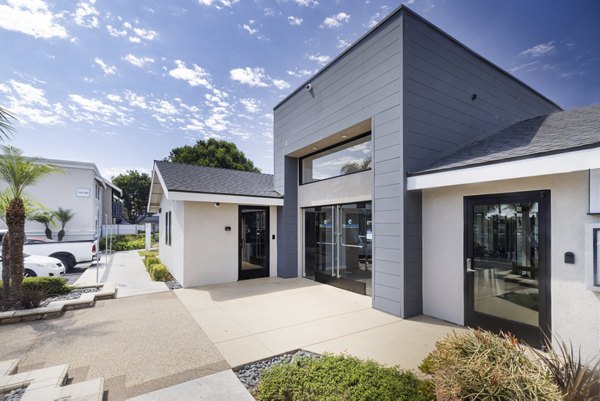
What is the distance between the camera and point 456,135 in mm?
6434

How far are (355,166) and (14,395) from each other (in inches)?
291

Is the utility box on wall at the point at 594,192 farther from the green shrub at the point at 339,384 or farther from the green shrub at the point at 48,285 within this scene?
the green shrub at the point at 48,285

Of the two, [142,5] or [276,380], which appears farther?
[142,5]

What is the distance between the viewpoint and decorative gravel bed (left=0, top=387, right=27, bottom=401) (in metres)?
2.96

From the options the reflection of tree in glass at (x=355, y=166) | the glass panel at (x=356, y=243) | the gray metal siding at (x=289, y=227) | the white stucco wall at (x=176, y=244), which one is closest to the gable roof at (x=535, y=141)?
the reflection of tree in glass at (x=355, y=166)

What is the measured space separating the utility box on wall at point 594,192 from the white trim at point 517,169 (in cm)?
33

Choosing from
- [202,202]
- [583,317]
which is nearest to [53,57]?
[202,202]

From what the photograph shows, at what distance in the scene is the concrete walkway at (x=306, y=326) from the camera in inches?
163

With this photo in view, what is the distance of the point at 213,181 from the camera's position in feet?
30.7

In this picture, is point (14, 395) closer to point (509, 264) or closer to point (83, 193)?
point (509, 264)

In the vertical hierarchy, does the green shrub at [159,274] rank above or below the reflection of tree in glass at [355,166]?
below

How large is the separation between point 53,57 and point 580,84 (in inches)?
600

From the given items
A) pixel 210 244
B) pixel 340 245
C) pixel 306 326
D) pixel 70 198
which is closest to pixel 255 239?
pixel 210 244

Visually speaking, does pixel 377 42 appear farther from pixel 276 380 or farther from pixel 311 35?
pixel 276 380
